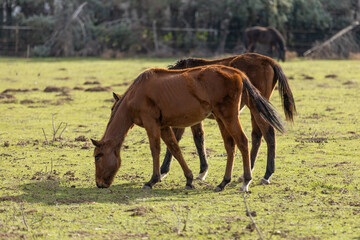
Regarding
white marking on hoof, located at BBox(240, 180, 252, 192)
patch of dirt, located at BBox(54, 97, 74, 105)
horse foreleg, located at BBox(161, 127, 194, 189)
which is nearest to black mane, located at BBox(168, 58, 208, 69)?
horse foreleg, located at BBox(161, 127, 194, 189)

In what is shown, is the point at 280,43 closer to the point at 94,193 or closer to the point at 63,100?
the point at 63,100

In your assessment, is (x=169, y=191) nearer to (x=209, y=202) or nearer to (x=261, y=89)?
(x=209, y=202)

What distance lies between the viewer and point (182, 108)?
23.5ft

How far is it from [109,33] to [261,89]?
25.5 meters

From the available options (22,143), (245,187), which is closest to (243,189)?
(245,187)

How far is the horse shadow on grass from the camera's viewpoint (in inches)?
267

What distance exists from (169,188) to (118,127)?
105cm

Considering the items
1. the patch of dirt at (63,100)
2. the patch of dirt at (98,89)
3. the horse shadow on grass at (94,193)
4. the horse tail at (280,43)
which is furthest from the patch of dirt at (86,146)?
the horse tail at (280,43)

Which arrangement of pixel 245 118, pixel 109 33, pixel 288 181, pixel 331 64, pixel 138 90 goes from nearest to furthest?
1. pixel 138 90
2. pixel 288 181
3. pixel 245 118
4. pixel 331 64
5. pixel 109 33

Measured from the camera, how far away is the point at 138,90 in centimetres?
729

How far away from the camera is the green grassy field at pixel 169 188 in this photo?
568 cm

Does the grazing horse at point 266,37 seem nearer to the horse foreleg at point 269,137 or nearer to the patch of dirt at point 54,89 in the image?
the patch of dirt at point 54,89

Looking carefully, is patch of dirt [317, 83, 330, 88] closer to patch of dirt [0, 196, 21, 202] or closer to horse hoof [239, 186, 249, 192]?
horse hoof [239, 186, 249, 192]

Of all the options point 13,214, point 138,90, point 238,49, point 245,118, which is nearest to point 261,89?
point 138,90
